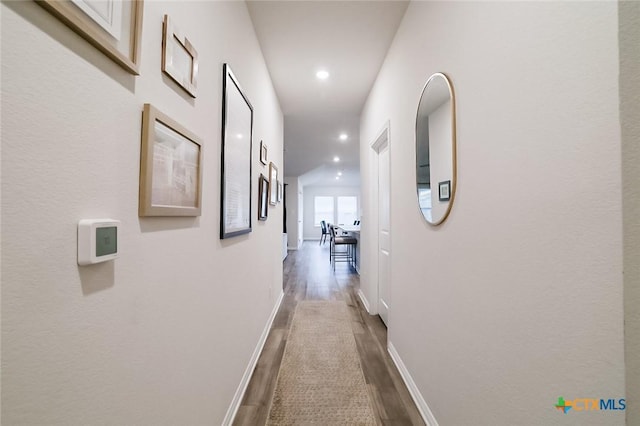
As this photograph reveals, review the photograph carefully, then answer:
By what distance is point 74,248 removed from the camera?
53 centimetres

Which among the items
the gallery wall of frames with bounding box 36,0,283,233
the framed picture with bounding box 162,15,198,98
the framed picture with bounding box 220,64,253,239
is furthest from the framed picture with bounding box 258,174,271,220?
the framed picture with bounding box 162,15,198,98

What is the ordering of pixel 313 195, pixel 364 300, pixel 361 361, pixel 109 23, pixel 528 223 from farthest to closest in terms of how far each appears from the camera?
pixel 313 195 < pixel 364 300 < pixel 361 361 < pixel 528 223 < pixel 109 23

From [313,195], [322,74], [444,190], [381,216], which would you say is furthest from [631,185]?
[313,195]

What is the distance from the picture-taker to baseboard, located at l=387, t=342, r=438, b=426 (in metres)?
1.49

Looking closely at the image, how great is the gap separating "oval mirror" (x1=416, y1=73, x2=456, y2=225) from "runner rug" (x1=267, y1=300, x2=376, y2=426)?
1238 millimetres

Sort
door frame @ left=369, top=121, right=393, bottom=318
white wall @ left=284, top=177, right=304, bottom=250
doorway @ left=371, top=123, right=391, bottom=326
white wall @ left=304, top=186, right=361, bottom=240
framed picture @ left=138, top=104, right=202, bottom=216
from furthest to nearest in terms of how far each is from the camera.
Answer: white wall @ left=304, top=186, right=361, bottom=240, white wall @ left=284, top=177, right=304, bottom=250, door frame @ left=369, top=121, right=393, bottom=318, doorway @ left=371, top=123, right=391, bottom=326, framed picture @ left=138, top=104, right=202, bottom=216

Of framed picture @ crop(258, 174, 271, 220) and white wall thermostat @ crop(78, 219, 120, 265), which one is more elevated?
framed picture @ crop(258, 174, 271, 220)

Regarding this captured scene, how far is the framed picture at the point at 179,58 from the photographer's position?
33.4 inches

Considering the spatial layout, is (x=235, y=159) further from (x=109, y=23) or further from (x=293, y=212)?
(x=293, y=212)

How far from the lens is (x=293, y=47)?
2311 mm

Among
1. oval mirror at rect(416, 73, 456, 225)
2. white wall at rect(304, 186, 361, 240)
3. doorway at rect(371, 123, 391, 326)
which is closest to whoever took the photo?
oval mirror at rect(416, 73, 456, 225)

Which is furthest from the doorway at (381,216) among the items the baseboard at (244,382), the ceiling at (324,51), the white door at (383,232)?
the baseboard at (244,382)

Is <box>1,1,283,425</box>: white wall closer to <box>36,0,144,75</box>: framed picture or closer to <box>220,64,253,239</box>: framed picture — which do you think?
<box>36,0,144,75</box>: framed picture

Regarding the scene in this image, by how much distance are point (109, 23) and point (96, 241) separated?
485 millimetres
